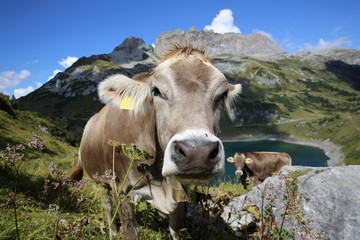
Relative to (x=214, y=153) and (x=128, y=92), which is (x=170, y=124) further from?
(x=128, y=92)

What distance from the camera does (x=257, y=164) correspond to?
15.9m

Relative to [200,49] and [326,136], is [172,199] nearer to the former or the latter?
[200,49]

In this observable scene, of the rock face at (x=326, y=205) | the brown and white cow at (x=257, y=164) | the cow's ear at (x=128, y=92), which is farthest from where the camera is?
the brown and white cow at (x=257, y=164)

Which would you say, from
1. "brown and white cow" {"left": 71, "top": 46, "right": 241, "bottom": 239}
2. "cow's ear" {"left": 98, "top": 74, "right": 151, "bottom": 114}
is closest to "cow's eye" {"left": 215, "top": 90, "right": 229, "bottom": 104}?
"brown and white cow" {"left": 71, "top": 46, "right": 241, "bottom": 239}

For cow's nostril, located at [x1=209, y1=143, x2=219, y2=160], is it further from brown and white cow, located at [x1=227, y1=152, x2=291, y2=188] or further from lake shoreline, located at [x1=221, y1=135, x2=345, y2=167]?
lake shoreline, located at [x1=221, y1=135, x2=345, y2=167]

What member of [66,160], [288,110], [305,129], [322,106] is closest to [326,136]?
[305,129]

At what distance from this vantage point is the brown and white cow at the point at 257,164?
14.9m

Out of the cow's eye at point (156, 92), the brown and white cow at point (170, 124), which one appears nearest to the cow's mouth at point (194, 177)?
the brown and white cow at point (170, 124)

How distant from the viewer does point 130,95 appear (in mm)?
3363

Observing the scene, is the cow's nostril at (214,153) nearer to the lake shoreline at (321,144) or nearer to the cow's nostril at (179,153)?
the cow's nostril at (179,153)

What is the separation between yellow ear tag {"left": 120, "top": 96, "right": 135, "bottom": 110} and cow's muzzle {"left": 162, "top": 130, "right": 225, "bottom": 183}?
1403 mm

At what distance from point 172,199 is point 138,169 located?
0.85 meters

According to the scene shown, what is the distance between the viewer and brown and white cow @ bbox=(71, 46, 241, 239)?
2125mm

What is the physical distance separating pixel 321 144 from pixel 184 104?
370 feet
